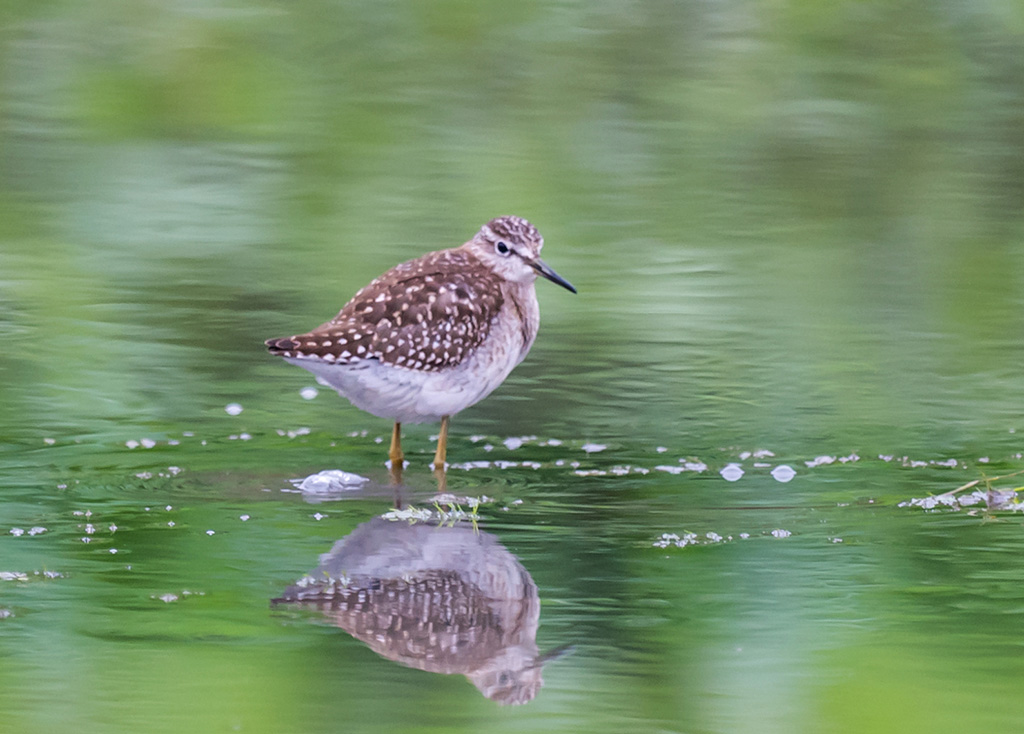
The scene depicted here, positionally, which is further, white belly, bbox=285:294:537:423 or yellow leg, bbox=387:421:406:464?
yellow leg, bbox=387:421:406:464

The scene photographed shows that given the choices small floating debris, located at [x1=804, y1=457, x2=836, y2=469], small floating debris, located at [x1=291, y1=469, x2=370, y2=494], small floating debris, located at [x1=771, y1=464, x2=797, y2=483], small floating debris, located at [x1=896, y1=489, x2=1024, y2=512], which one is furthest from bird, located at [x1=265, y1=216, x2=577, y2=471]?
small floating debris, located at [x1=896, y1=489, x2=1024, y2=512]

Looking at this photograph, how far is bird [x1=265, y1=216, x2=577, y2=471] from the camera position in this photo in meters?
8.77

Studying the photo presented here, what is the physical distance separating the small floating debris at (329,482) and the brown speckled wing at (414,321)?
1.96ft

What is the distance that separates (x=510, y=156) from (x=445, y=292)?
913 centimetres

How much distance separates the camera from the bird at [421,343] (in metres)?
8.77

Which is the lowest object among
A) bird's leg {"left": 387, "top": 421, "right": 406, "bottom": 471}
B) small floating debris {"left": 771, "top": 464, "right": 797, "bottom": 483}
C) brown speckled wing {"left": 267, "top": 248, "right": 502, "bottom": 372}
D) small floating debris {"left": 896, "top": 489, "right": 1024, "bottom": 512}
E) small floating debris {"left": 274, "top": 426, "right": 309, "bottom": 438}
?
small floating debris {"left": 274, "top": 426, "right": 309, "bottom": 438}

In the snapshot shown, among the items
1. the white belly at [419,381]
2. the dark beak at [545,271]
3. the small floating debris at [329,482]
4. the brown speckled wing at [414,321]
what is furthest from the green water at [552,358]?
the dark beak at [545,271]

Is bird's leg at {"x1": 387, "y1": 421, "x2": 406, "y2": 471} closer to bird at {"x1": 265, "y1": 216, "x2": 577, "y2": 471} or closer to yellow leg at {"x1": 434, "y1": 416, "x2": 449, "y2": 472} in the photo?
bird at {"x1": 265, "y1": 216, "x2": 577, "y2": 471}

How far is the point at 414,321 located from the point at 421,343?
0.50ft

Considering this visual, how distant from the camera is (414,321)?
905 centimetres

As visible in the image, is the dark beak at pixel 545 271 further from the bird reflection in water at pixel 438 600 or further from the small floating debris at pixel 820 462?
the bird reflection in water at pixel 438 600

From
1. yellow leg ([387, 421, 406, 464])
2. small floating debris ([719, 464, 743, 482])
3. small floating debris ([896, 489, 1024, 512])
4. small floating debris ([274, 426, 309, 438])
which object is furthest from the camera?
small floating debris ([274, 426, 309, 438])

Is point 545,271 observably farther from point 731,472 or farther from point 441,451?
point 731,472

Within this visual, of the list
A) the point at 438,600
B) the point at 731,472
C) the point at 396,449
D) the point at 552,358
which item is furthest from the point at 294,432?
the point at 438,600
